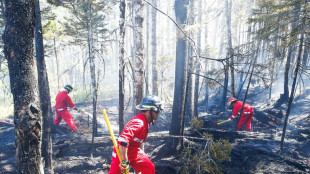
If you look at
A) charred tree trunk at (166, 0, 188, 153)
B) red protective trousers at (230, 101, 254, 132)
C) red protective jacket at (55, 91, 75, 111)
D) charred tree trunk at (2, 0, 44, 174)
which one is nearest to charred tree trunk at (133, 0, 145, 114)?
charred tree trunk at (166, 0, 188, 153)

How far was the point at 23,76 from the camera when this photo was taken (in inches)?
88.1

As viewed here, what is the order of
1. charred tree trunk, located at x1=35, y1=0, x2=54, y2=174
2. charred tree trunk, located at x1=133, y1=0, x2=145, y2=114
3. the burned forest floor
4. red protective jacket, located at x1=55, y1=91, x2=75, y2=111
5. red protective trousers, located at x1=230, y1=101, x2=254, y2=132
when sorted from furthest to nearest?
red protective trousers, located at x1=230, y1=101, x2=254, y2=132
red protective jacket, located at x1=55, y1=91, x2=75, y2=111
the burned forest floor
charred tree trunk, located at x1=35, y1=0, x2=54, y2=174
charred tree trunk, located at x1=133, y1=0, x2=145, y2=114

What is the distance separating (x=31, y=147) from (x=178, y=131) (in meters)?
4.69

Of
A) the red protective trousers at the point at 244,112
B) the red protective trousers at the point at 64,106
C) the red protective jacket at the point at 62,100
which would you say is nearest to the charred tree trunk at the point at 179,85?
the red protective trousers at the point at 244,112

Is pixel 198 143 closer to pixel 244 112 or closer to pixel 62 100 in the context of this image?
pixel 244 112

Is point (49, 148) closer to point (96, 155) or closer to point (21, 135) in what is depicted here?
point (96, 155)

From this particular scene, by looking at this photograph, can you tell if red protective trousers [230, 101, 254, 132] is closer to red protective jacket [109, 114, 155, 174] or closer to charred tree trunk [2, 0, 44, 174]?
red protective jacket [109, 114, 155, 174]

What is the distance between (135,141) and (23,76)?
243 centimetres

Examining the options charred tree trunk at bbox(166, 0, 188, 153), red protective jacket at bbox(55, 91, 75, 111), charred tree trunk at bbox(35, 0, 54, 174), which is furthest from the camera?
red protective jacket at bbox(55, 91, 75, 111)

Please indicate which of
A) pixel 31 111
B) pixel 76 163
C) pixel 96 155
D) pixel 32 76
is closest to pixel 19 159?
pixel 31 111

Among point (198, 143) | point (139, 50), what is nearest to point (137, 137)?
point (139, 50)

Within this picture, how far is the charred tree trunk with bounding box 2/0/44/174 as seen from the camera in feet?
7.11

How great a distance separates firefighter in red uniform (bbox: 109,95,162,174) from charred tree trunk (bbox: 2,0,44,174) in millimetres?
1379

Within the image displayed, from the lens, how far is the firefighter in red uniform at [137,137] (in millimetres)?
3119
